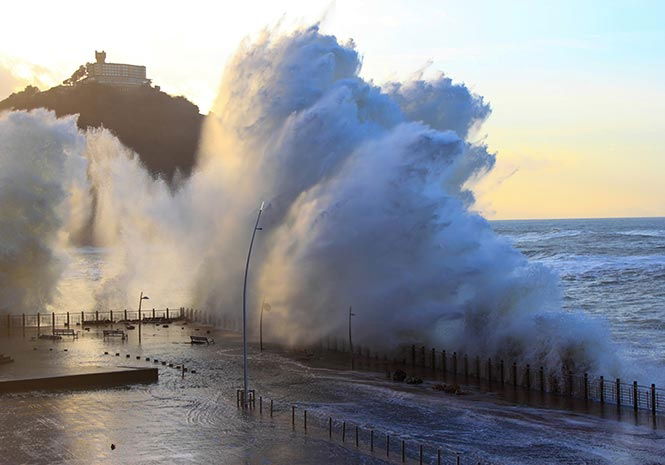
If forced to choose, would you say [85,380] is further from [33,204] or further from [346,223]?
[33,204]

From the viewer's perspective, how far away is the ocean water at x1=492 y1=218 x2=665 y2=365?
51.3m

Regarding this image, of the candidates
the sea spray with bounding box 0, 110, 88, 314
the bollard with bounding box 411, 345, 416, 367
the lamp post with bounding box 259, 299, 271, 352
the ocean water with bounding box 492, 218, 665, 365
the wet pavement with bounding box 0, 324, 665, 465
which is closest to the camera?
the wet pavement with bounding box 0, 324, 665, 465

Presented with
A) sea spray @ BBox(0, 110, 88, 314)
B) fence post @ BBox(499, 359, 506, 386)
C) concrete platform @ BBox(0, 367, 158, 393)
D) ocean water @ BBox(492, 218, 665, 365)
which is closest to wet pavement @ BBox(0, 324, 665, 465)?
concrete platform @ BBox(0, 367, 158, 393)

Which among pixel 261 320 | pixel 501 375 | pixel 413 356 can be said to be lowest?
pixel 501 375

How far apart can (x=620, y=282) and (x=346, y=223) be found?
45834 mm

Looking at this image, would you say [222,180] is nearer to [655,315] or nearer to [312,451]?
[655,315]

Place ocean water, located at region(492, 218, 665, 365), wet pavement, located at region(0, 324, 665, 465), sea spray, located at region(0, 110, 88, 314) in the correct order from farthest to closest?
sea spray, located at region(0, 110, 88, 314) < ocean water, located at region(492, 218, 665, 365) < wet pavement, located at region(0, 324, 665, 465)

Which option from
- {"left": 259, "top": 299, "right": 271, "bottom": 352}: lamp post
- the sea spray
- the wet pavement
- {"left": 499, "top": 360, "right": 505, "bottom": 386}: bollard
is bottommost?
the wet pavement

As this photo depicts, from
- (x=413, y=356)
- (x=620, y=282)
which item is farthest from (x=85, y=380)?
(x=620, y=282)

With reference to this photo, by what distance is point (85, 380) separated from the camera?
32719 millimetres

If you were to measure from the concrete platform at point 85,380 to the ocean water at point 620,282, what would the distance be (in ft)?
77.0

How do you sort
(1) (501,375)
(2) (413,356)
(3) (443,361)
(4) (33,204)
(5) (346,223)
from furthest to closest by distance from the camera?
1. (4) (33,204)
2. (5) (346,223)
3. (2) (413,356)
4. (3) (443,361)
5. (1) (501,375)

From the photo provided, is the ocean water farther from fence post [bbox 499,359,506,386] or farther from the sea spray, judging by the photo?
the sea spray

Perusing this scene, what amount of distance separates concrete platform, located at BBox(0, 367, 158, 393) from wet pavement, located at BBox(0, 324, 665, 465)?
85cm
